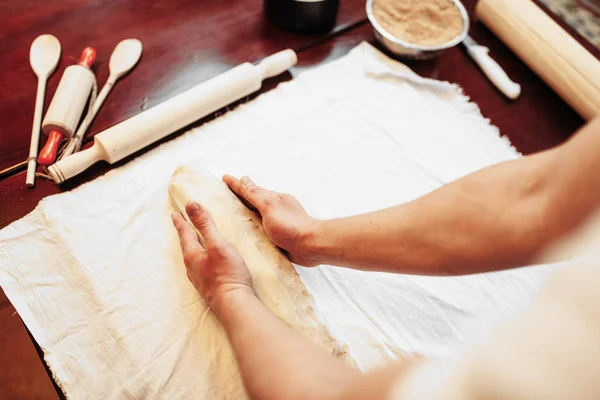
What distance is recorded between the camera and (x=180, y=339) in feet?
2.35

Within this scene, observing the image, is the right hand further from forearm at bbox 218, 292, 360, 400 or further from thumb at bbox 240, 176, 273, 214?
forearm at bbox 218, 292, 360, 400

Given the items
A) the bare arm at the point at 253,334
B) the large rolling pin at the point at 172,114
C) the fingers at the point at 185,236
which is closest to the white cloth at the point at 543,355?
the bare arm at the point at 253,334

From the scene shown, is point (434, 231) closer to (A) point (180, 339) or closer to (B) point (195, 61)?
(A) point (180, 339)

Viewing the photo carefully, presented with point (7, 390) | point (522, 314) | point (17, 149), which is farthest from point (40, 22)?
point (522, 314)

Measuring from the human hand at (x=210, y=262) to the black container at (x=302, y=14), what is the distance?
21.5 inches

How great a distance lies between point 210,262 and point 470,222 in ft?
1.28

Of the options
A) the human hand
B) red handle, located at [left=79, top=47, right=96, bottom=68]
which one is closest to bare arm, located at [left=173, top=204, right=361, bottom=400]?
the human hand

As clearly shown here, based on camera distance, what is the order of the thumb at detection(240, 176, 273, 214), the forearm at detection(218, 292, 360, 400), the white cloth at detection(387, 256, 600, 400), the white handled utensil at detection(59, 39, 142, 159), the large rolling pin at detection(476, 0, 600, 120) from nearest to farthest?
1. the white cloth at detection(387, 256, 600, 400)
2. the forearm at detection(218, 292, 360, 400)
3. the thumb at detection(240, 176, 273, 214)
4. the white handled utensil at detection(59, 39, 142, 159)
5. the large rolling pin at detection(476, 0, 600, 120)

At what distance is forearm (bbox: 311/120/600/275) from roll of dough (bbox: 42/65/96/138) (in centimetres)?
52

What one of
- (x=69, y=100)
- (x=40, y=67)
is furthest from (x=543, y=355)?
(x=40, y=67)

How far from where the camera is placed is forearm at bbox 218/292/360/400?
0.54 meters

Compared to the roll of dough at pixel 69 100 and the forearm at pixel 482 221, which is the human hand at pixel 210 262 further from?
the roll of dough at pixel 69 100

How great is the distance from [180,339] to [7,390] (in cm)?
65

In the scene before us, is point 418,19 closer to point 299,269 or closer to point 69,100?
point 299,269
